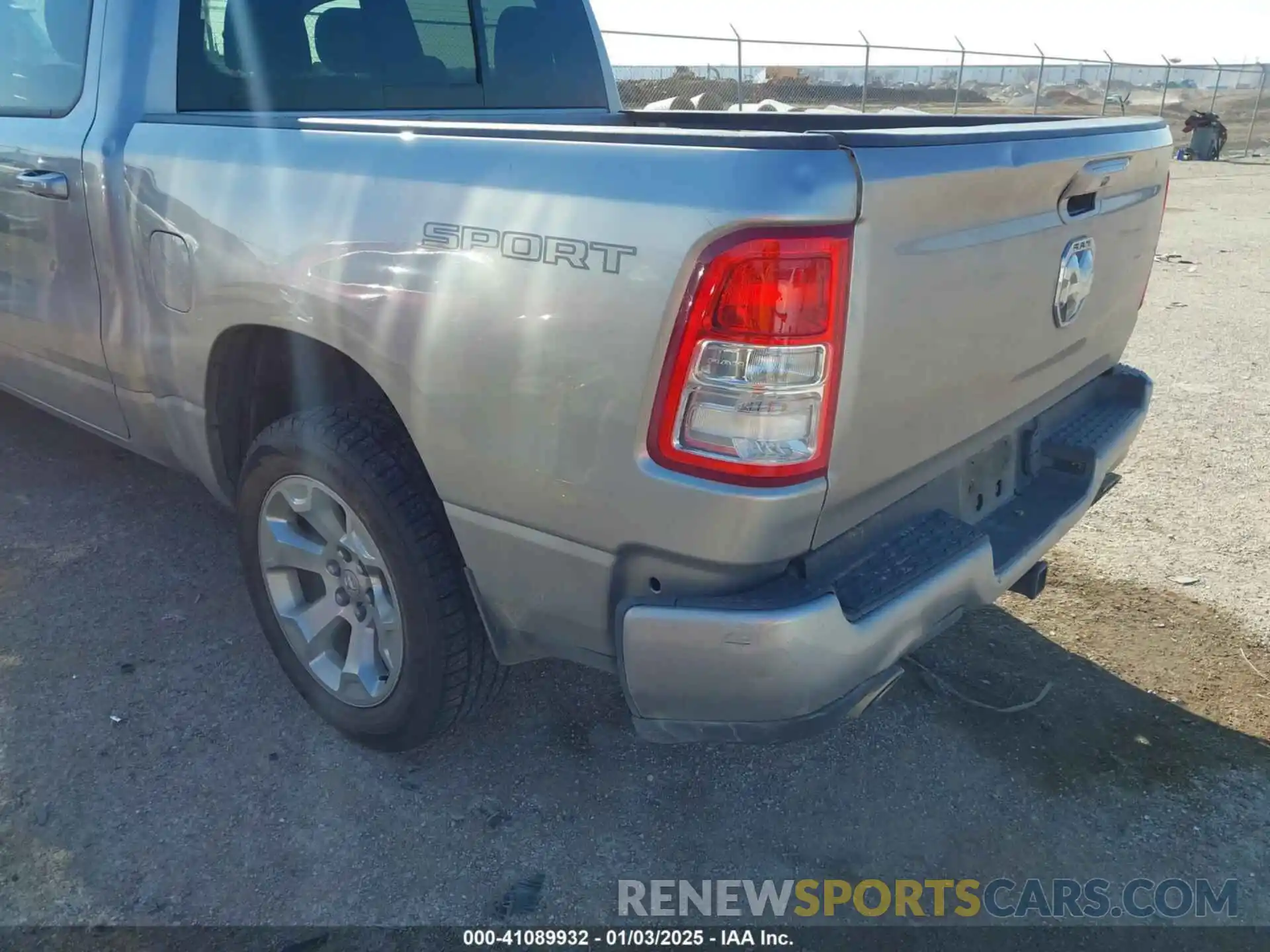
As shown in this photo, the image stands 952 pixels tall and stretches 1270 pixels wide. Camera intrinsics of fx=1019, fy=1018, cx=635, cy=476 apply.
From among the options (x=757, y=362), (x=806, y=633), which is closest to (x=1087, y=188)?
(x=757, y=362)

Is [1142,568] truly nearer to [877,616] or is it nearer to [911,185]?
[877,616]

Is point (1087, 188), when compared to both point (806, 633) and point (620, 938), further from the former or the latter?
point (620, 938)

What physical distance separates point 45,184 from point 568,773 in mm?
2290

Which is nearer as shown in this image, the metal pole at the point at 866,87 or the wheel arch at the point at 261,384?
the wheel arch at the point at 261,384

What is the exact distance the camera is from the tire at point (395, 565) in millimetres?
2312

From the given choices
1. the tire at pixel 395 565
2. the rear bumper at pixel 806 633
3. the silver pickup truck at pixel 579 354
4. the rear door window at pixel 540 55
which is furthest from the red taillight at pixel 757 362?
the rear door window at pixel 540 55

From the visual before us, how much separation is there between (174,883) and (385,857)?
46 cm

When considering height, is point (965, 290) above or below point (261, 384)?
above

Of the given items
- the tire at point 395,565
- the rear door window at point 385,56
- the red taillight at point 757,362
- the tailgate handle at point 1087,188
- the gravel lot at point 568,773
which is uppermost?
the rear door window at point 385,56

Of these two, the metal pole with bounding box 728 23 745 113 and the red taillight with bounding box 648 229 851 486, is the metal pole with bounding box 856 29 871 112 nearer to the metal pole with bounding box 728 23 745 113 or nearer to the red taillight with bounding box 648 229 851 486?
the metal pole with bounding box 728 23 745 113

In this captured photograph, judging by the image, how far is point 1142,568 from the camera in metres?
3.66

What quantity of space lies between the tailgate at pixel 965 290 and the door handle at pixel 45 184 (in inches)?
94.6

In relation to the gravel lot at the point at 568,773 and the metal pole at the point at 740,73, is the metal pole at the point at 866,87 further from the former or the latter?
the gravel lot at the point at 568,773

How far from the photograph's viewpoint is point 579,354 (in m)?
1.84
